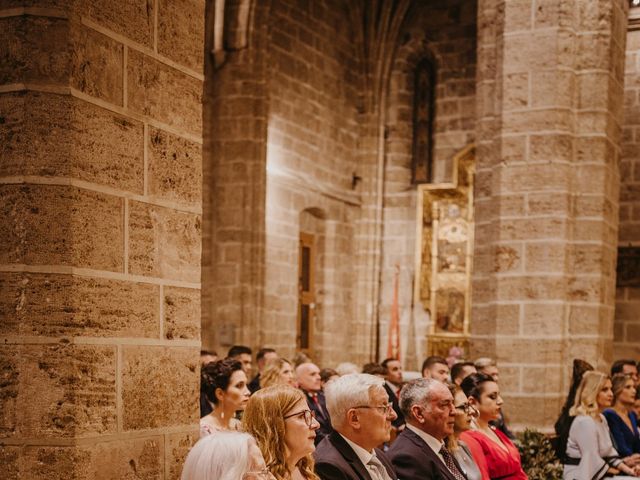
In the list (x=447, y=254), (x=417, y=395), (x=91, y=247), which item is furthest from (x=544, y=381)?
(x=447, y=254)

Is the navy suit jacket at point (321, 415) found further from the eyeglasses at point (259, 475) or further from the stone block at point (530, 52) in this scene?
the eyeglasses at point (259, 475)

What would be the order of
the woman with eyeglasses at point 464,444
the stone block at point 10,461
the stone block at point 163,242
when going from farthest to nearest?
the woman with eyeglasses at point 464,444 → the stone block at point 163,242 → the stone block at point 10,461

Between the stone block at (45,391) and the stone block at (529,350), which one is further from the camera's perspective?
the stone block at (529,350)

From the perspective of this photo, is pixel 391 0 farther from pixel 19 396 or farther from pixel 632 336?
pixel 19 396

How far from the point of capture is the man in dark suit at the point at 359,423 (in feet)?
12.1

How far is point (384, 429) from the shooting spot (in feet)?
12.2

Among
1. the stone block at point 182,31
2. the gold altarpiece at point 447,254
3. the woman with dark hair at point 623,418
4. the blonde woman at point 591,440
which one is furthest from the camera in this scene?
the gold altarpiece at point 447,254

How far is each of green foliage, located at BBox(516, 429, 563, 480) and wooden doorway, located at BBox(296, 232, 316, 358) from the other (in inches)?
294

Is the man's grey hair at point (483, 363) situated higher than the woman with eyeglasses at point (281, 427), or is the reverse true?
the woman with eyeglasses at point (281, 427)

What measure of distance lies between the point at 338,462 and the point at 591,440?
9.99ft

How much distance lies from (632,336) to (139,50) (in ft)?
32.8

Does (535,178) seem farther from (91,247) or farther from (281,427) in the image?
(91,247)

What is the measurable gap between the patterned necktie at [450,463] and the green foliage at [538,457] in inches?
86.8

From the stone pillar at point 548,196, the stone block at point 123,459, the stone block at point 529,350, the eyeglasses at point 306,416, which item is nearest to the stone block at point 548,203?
the stone pillar at point 548,196
